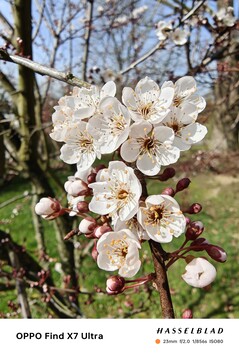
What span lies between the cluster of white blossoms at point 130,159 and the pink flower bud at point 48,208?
64 mm

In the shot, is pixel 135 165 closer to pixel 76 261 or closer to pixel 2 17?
pixel 2 17

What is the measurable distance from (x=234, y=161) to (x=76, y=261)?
3.86 metres

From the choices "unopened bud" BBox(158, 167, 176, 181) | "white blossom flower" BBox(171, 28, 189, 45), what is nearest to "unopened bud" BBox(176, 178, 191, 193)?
"unopened bud" BBox(158, 167, 176, 181)

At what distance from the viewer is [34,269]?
53.4 inches

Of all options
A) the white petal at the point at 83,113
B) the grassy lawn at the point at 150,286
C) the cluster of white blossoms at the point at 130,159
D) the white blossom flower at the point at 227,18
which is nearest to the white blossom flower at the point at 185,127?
the cluster of white blossoms at the point at 130,159

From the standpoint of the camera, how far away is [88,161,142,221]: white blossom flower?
18.7 inches

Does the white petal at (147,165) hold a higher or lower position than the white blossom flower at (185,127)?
lower

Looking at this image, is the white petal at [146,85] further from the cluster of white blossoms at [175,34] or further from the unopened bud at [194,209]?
the cluster of white blossoms at [175,34]

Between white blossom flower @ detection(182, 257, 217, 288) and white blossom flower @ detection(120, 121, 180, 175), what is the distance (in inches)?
5.3

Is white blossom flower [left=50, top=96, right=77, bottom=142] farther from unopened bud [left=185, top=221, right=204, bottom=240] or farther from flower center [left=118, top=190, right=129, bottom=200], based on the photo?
unopened bud [left=185, top=221, right=204, bottom=240]

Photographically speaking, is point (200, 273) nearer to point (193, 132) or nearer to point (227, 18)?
point (193, 132)

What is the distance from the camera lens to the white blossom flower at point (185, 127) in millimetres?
519

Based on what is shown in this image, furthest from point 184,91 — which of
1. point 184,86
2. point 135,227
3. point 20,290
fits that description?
point 20,290
